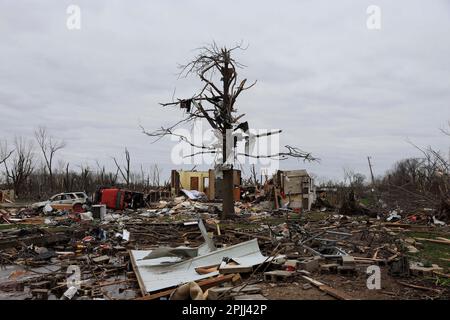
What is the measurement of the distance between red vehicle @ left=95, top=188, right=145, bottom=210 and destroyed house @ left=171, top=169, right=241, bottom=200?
329 inches

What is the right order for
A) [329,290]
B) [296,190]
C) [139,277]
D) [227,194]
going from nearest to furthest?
[329,290] < [139,277] < [227,194] < [296,190]

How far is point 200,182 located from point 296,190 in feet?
43.9

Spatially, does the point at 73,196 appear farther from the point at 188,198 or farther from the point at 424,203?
the point at 424,203

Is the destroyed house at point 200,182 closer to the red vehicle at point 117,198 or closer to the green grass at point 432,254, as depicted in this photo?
the red vehicle at point 117,198

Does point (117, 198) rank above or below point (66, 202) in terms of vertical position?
above

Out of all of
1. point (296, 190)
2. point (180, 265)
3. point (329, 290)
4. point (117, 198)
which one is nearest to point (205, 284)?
point (180, 265)

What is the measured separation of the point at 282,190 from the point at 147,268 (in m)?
20.8

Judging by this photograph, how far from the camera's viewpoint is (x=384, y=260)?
8.55 meters

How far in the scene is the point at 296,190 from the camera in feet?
91.8

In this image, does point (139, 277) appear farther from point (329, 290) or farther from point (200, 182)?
point (200, 182)

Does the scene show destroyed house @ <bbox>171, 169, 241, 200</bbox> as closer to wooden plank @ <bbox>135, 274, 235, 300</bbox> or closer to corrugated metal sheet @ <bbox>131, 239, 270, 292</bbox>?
corrugated metal sheet @ <bbox>131, 239, 270, 292</bbox>
